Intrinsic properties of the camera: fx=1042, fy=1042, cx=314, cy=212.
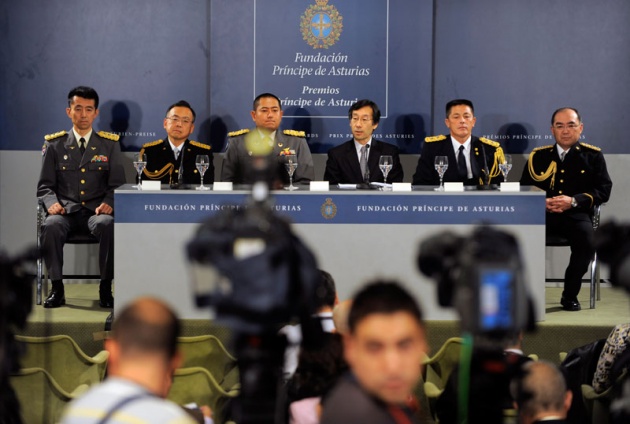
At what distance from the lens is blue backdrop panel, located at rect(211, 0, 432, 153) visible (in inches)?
308

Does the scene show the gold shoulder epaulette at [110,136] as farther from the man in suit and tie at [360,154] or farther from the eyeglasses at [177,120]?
the man in suit and tie at [360,154]

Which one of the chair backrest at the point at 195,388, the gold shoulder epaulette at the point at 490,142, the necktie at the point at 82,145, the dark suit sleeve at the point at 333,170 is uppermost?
the gold shoulder epaulette at the point at 490,142

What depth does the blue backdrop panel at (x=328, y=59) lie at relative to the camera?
25.7ft

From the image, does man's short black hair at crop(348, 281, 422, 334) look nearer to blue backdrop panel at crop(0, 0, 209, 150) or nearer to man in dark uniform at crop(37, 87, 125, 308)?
man in dark uniform at crop(37, 87, 125, 308)

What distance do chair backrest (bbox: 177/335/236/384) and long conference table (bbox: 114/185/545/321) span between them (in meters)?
1.11

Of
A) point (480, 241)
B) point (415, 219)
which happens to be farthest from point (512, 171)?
point (480, 241)

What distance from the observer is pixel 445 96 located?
7.84m

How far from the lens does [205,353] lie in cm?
506

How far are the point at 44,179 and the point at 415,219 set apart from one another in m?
2.59

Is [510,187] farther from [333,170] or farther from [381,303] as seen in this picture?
[381,303]

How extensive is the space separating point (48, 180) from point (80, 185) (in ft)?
0.72

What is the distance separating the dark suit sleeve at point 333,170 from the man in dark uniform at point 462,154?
0.54m

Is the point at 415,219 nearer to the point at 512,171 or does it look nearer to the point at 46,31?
the point at 512,171

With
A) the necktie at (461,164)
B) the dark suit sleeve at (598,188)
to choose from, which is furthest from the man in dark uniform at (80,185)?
the dark suit sleeve at (598,188)
